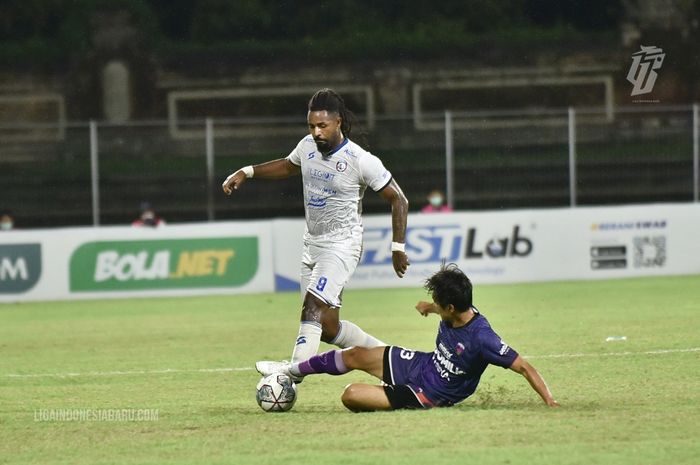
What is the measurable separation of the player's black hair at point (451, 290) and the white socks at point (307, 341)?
1.29 m

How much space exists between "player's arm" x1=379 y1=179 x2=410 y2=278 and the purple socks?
0.79 meters

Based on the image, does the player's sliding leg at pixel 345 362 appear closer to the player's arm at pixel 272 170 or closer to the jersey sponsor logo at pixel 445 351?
the jersey sponsor logo at pixel 445 351

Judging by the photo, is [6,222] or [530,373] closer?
[530,373]

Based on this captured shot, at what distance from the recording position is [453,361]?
28.0 feet

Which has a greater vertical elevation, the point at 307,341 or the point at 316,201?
the point at 316,201

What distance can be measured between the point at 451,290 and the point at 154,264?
14725mm

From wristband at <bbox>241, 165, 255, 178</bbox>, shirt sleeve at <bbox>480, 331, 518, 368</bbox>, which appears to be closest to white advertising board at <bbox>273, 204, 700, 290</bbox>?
wristband at <bbox>241, 165, 255, 178</bbox>

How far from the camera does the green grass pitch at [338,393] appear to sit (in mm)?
7414

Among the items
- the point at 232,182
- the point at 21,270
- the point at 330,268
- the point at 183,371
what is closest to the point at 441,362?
the point at 330,268
